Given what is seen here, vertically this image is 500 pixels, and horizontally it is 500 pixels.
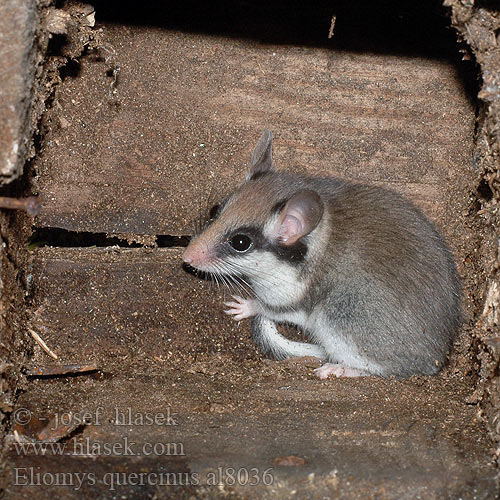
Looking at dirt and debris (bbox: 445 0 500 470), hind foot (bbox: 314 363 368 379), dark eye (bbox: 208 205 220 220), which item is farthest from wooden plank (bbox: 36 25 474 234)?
hind foot (bbox: 314 363 368 379)

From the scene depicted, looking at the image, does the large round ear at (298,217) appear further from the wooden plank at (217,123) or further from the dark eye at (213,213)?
the wooden plank at (217,123)

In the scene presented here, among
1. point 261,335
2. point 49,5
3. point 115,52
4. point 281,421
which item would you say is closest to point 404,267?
point 261,335

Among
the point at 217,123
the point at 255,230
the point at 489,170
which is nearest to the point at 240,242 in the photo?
the point at 255,230

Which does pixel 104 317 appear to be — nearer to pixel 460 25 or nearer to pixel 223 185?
pixel 223 185

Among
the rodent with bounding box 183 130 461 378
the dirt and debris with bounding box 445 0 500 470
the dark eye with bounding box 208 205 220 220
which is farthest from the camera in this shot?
the dark eye with bounding box 208 205 220 220

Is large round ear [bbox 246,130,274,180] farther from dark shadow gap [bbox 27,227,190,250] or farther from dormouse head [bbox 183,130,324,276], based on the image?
dark shadow gap [bbox 27,227,190,250]

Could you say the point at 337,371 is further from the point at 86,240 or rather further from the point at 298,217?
the point at 86,240
